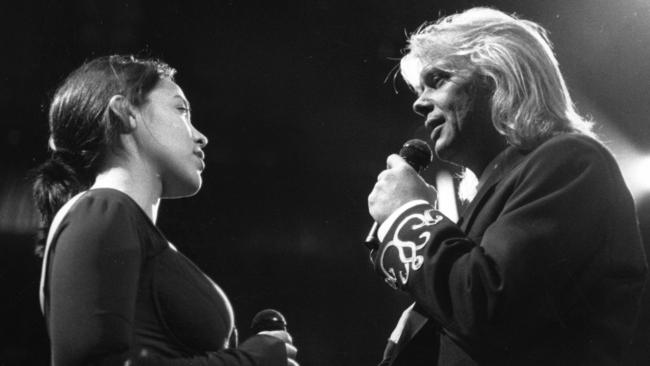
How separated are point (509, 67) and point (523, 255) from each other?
47cm

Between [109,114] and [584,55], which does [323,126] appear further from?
[109,114]

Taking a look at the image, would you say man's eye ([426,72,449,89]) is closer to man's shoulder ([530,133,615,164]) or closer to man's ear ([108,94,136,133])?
man's shoulder ([530,133,615,164])

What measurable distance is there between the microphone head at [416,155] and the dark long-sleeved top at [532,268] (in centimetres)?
20

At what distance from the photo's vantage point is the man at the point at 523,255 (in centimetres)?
98

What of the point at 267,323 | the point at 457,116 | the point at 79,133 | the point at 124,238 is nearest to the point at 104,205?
the point at 124,238

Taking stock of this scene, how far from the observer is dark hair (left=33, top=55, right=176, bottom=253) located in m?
1.24

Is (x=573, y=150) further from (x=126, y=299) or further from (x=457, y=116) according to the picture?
(x=126, y=299)

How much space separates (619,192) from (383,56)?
1729 millimetres

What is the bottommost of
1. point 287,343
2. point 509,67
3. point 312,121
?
point 312,121

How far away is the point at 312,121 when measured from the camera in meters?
2.76

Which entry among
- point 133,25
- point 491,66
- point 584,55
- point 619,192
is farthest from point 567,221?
point 584,55

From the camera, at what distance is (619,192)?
109cm

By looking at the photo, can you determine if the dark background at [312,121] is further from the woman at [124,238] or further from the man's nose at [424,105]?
the man's nose at [424,105]

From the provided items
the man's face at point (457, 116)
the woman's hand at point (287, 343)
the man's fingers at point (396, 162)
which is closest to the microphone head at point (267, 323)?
the woman's hand at point (287, 343)
